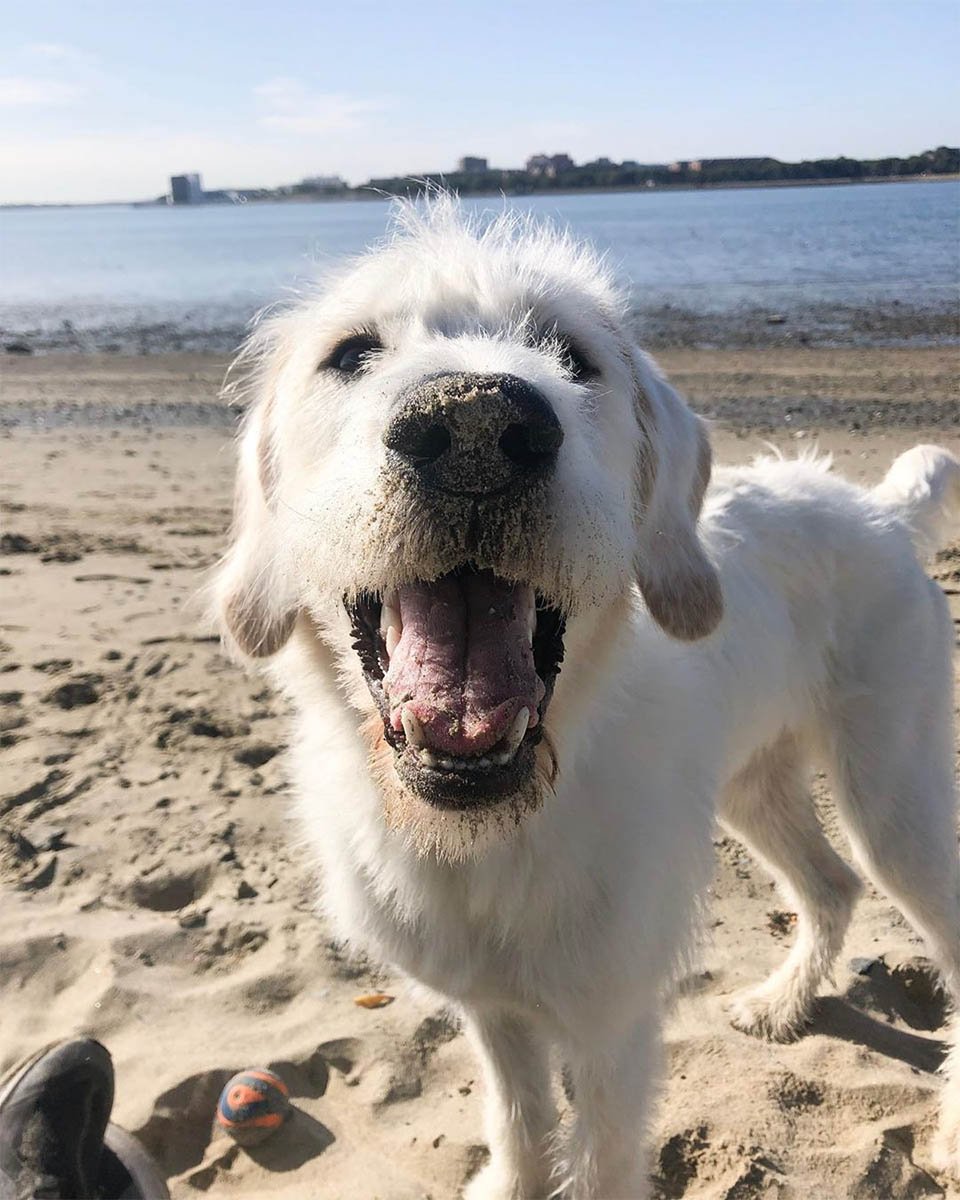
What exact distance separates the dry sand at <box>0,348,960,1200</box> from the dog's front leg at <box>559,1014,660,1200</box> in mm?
253

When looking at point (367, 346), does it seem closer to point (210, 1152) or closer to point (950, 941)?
point (210, 1152)

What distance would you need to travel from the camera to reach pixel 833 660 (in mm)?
3178

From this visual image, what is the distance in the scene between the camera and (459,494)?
1649mm

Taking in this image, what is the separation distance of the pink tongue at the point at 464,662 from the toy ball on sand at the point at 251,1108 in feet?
4.56

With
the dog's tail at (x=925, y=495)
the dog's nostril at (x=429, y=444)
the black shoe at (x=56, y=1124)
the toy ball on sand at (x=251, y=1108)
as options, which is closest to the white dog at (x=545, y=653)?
the dog's nostril at (x=429, y=444)

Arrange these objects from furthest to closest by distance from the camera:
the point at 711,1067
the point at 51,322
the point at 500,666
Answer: the point at 51,322 → the point at 711,1067 → the point at 500,666

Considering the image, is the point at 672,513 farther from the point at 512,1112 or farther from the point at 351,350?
the point at 512,1112

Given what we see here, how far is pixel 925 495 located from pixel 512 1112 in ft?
7.77

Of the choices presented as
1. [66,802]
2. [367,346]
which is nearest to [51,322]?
[66,802]

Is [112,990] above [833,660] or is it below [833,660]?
below

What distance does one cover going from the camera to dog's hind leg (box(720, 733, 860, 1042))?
334cm

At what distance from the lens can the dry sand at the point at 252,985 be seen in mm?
2699

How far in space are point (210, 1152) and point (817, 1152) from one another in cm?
156

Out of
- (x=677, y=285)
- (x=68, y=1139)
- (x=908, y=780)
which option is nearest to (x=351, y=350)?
(x=68, y=1139)
